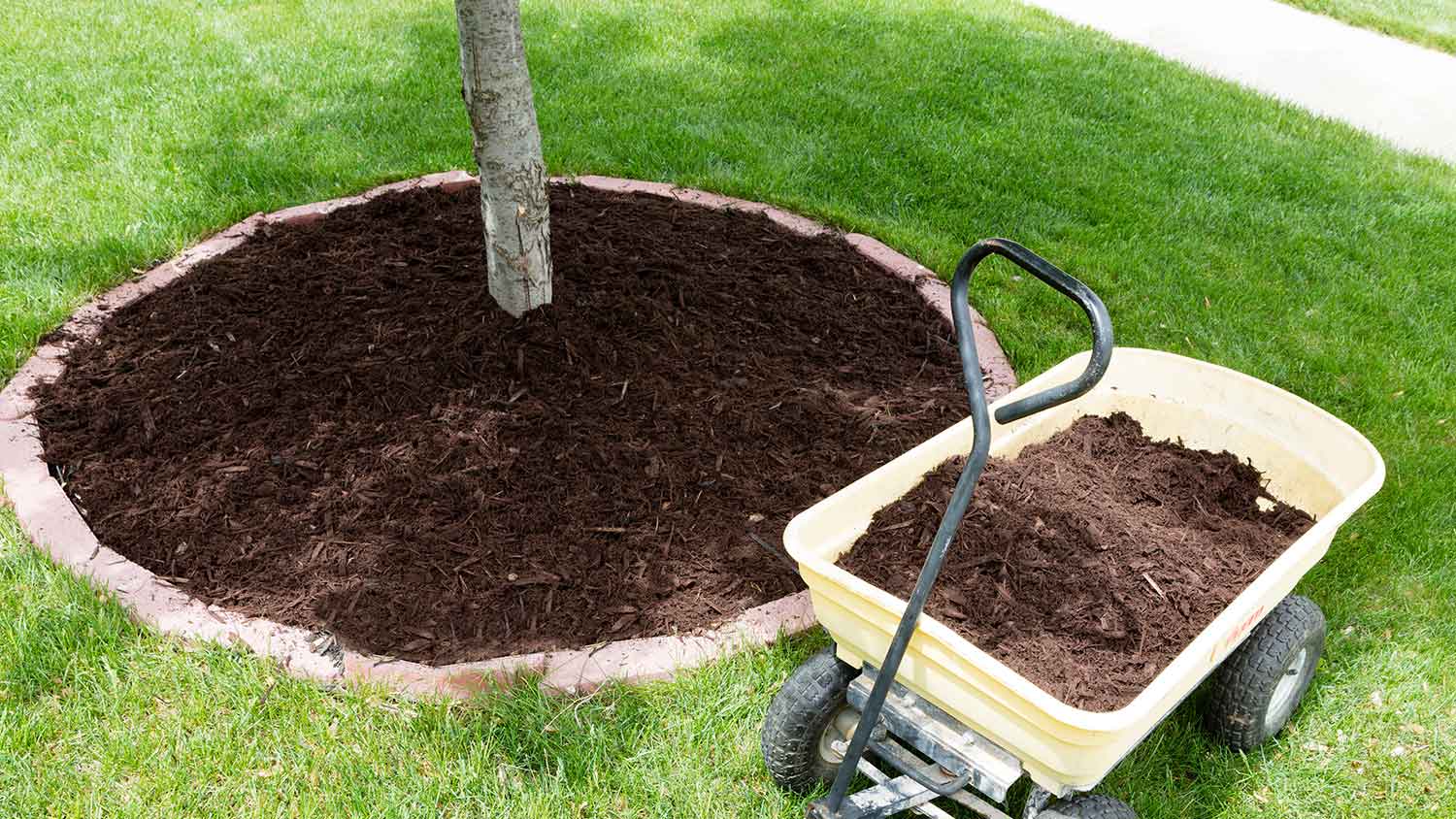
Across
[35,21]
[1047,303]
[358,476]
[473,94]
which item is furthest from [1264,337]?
[35,21]

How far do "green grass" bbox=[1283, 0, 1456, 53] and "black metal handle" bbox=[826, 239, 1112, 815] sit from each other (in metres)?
7.91

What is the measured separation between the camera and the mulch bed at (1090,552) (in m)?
2.31

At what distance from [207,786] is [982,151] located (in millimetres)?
4647

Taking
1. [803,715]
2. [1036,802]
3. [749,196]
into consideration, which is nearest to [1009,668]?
[1036,802]

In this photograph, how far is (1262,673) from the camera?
2543 mm

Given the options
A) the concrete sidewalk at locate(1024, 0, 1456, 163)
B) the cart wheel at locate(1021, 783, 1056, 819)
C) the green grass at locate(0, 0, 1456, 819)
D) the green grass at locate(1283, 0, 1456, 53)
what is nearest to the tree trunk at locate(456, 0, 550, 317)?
the green grass at locate(0, 0, 1456, 819)

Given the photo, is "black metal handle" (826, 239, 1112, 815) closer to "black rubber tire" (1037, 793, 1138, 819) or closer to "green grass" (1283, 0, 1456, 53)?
"black rubber tire" (1037, 793, 1138, 819)

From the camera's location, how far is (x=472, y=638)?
2.76 meters

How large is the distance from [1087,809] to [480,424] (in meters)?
2.02

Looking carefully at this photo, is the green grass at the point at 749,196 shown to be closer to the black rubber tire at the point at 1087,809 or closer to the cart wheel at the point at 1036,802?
the black rubber tire at the point at 1087,809

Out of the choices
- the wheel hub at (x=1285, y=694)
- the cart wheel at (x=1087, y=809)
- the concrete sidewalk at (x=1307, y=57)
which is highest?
the concrete sidewalk at (x=1307, y=57)

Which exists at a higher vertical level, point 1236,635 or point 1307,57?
point 1307,57

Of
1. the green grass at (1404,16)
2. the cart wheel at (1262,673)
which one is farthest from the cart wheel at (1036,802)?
the green grass at (1404,16)

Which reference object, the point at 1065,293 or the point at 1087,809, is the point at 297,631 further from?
the point at 1065,293
